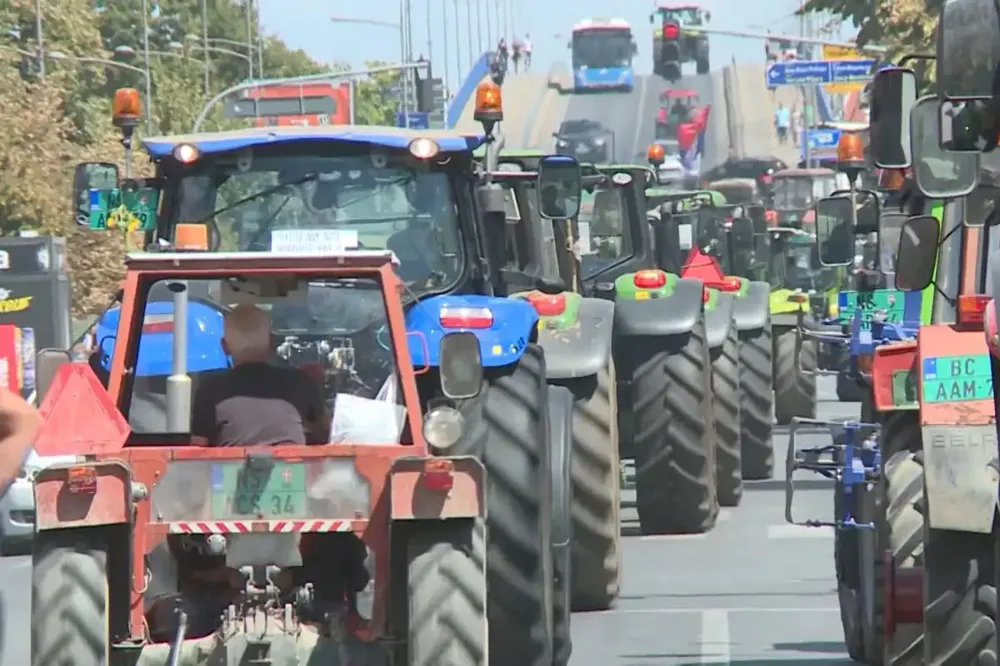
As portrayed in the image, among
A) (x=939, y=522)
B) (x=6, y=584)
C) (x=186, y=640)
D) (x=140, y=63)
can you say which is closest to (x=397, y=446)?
(x=186, y=640)

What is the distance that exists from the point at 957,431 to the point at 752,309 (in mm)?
13225

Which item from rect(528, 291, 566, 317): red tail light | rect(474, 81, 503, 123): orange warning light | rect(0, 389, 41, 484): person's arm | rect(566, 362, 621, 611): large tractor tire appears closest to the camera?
rect(0, 389, 41, 484): person's arm

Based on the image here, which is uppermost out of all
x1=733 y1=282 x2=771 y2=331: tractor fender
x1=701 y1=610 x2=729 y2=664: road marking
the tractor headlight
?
the tractor headlight

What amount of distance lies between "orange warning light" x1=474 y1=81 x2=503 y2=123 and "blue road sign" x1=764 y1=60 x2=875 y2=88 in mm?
43019

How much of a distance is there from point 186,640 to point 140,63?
7224 cm

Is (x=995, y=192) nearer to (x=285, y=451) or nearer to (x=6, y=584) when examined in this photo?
(x=285, y=451)

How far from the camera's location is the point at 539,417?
9773mm

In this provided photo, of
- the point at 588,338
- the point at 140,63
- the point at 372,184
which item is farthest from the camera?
the point at 140,63

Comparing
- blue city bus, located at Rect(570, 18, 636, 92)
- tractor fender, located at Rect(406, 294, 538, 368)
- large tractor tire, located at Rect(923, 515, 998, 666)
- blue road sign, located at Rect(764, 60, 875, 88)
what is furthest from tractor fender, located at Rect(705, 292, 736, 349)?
blue city bus, located at Rect(570, 18, 636, 92)

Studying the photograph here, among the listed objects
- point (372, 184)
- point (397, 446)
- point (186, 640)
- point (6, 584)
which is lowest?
point (6, 584)

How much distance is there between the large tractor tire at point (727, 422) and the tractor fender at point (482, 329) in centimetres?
774

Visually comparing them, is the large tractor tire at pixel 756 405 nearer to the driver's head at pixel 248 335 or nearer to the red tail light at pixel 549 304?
the red tail light at pixel 549 304

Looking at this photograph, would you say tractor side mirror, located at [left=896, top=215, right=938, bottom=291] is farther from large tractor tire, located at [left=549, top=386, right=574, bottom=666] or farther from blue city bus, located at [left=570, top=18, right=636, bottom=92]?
blue city bus, located at [left=570, top=18, right=636, bottom=92]

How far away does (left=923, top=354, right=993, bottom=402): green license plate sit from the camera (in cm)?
790
